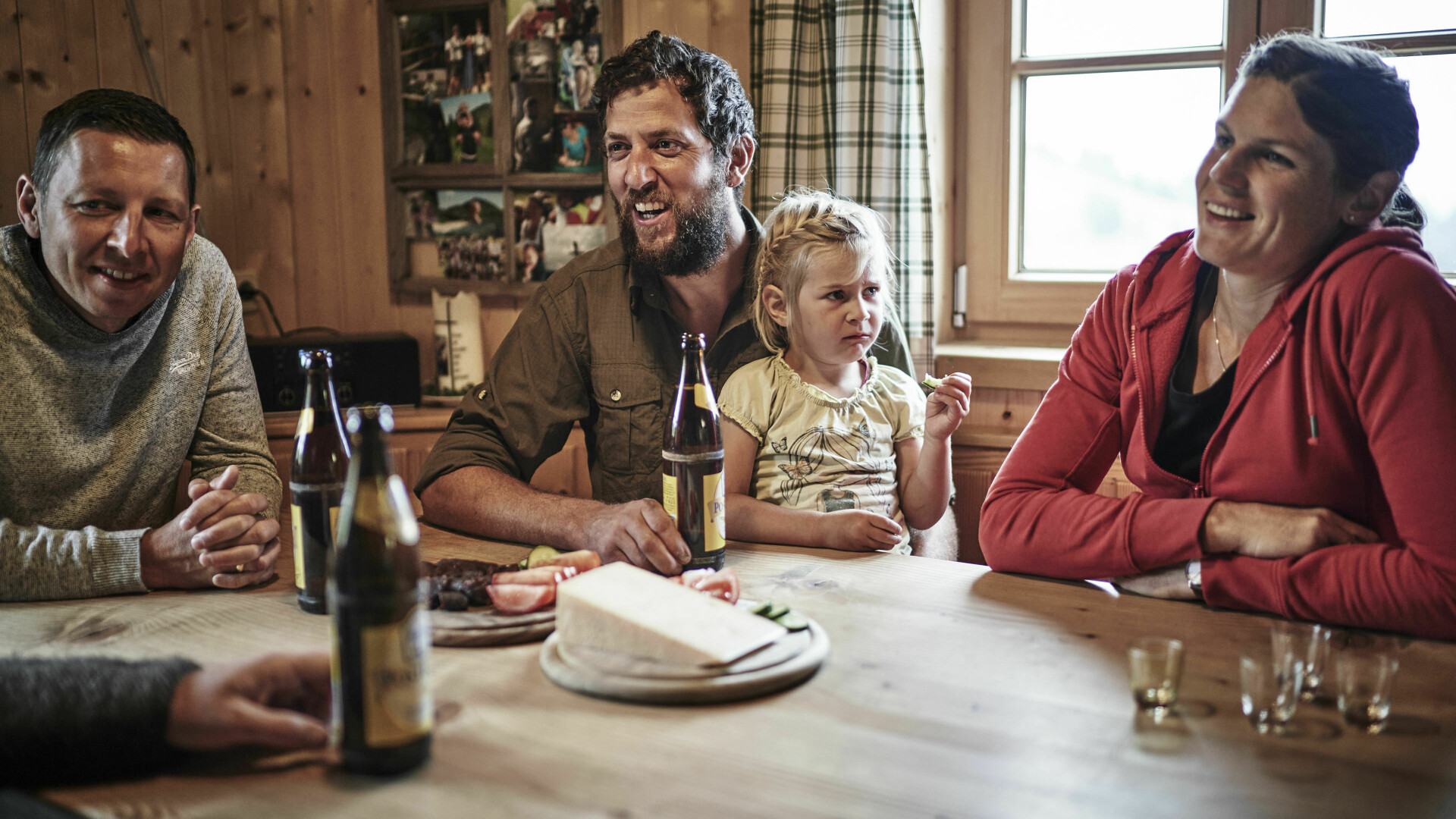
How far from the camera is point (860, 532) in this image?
1.59 metres

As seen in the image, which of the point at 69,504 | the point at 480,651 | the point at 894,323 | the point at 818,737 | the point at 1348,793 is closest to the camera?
the point at 1348,793

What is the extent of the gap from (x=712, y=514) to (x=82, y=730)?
76 centimetres

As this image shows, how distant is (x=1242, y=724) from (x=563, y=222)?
2509 millimetres

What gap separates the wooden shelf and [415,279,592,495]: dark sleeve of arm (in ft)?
3.67

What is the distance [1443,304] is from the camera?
1348 mm

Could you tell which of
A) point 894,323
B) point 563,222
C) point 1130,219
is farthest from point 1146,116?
point 563,222

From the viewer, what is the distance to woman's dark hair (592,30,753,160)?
6.60 feet

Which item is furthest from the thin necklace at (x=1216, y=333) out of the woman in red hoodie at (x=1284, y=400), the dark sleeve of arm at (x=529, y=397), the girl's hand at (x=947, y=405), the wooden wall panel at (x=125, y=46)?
the wooden wall panel at (x=125, y=46)

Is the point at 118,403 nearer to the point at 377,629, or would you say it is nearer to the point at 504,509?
the point at 504,509

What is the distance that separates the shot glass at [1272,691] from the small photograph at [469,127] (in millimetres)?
2686

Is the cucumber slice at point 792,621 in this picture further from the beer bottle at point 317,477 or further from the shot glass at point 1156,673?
the beer bottle at point 317,477

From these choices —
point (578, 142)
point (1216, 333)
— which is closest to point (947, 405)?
point (1216, 333)

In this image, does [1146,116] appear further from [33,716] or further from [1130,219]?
[33,716]

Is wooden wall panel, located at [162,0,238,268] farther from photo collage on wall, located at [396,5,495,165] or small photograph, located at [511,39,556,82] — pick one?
small photograph, located at [511,39,556,82]
